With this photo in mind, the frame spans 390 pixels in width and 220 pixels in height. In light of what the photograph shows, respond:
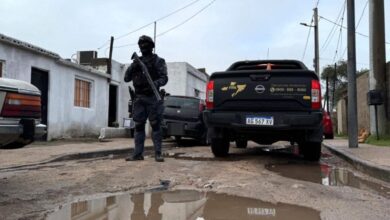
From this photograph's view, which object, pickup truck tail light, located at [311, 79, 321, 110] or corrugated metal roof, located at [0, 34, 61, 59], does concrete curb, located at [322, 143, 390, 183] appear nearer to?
pickup truck tail light, located at [311, 79, 321, 110]

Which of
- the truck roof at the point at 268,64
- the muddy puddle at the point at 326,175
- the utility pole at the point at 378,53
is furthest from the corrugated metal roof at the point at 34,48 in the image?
the utility pole at the point at 378,53

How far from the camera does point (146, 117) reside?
799cm

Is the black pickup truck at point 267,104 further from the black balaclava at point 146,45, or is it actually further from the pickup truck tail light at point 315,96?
the black balaclava at point 146,45

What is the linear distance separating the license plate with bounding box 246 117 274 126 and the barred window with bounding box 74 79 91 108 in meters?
11.1

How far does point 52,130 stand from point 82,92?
3.10 metres

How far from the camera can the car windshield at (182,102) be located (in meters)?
13.4

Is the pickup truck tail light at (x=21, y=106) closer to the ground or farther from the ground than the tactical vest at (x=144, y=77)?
closer to the ground

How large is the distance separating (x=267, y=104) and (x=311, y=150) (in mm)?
1416

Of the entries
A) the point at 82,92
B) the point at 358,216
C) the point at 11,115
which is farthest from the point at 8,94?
the point at 82,92

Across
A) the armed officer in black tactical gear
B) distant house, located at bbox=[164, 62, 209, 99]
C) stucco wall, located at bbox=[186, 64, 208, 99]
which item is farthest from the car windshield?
stucco wall, located at bbox=[186, 64, 208, 99]

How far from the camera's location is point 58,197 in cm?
508

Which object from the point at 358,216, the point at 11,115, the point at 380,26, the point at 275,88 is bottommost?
the point at 358,216

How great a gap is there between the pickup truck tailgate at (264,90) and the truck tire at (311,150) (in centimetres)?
108

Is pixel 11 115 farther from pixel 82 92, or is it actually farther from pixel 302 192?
pixel 82 92
